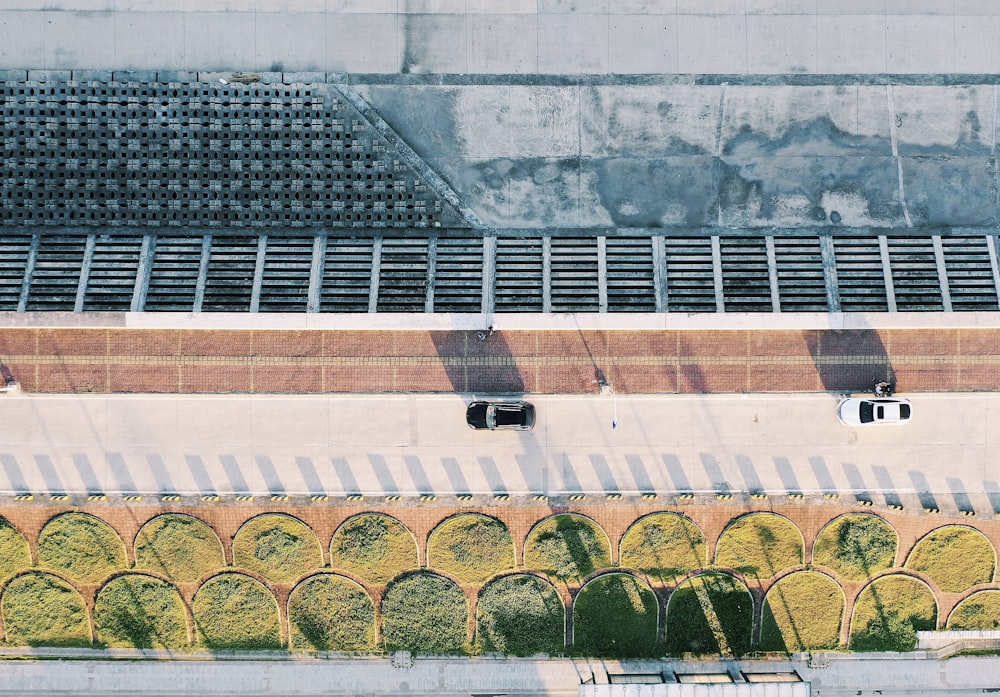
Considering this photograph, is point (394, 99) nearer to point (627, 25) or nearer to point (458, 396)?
point (627, 25)

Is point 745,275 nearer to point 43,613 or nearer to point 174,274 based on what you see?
point 174,274

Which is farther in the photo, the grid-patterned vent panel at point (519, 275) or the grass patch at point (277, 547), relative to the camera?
the grass patch at point (277, 547)

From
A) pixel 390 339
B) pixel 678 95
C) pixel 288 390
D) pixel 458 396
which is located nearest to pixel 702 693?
pixel 458 396

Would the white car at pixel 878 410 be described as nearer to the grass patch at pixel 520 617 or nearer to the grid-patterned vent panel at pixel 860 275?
the grid-patterned vent panel at pixel 860 275

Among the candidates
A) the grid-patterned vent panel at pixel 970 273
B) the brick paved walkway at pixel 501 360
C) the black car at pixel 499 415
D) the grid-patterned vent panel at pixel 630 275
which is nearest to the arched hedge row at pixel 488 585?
the black car at pixel 499 415

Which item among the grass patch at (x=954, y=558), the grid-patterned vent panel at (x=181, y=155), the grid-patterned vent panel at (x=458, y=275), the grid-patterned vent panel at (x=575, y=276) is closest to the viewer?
the grid-patterned vent panel at (x=575, y=276)

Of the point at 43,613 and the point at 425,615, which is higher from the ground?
the point at 425,615

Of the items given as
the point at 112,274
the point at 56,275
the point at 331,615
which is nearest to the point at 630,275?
the point at 331,615
